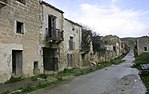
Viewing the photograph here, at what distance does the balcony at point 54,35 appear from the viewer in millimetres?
27422

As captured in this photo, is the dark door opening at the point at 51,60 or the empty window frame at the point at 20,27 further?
the dark door opening at the point at 51,60

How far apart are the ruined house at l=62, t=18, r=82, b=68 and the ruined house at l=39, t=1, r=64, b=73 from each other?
180 cm

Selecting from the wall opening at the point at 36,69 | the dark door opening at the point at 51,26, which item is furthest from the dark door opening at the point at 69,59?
the wall opening at the point at 36,69

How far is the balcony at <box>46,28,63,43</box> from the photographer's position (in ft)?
90.0

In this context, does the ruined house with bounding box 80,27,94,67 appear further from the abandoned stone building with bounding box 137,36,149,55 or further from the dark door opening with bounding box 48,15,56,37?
the abandoned stone building with bounding box 137,36,149,55

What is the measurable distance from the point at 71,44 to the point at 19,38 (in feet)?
50.2

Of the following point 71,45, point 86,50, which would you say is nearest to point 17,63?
point 71,45

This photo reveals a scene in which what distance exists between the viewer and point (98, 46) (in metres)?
55.8

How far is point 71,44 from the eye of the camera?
36125 mm

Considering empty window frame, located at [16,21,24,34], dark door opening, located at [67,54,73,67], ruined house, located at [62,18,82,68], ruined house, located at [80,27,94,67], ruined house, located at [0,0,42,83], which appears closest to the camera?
ruined house, located at [0,0,42,83]

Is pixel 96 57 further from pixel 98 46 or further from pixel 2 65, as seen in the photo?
pixel 2 65

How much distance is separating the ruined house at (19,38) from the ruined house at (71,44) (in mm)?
8420

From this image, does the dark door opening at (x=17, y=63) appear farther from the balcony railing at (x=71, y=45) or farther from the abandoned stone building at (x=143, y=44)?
the abandoned stone building at (x=143, y=44)

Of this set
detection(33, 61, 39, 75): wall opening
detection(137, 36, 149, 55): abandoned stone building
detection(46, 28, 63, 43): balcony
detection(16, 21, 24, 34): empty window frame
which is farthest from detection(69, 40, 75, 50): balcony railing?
detection(137, 36, 149, 55): abandoned stone building
